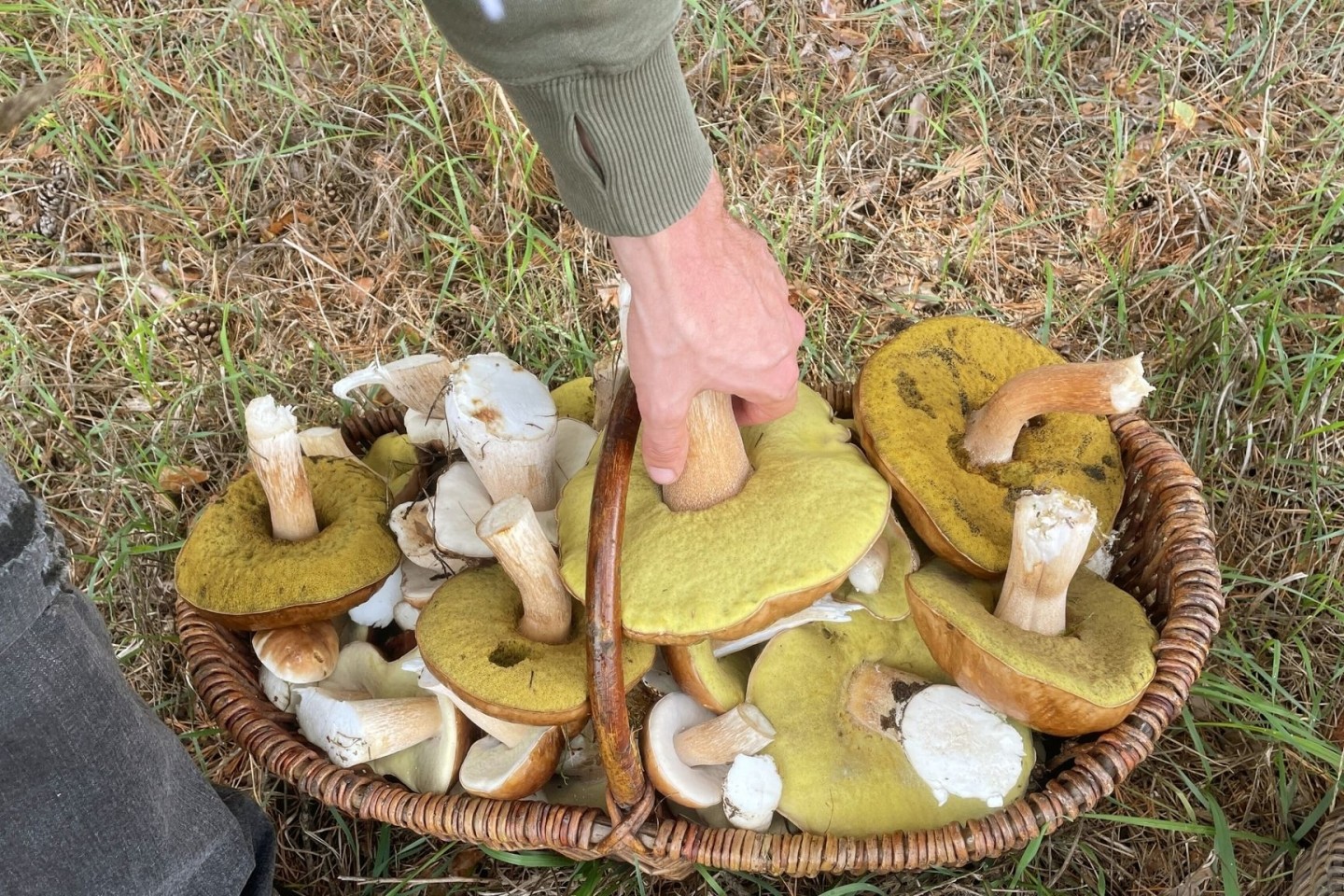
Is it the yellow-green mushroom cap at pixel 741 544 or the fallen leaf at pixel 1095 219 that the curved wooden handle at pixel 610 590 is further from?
the fallen leaf at pixel 1095 219

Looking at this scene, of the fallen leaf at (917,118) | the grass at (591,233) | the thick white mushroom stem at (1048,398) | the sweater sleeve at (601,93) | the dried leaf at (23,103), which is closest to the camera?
the dried leaf at (23,103)

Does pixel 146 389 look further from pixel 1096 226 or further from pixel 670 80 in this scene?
pixel 1096 226

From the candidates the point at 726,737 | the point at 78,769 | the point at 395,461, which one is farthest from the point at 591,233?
the point at 78,769

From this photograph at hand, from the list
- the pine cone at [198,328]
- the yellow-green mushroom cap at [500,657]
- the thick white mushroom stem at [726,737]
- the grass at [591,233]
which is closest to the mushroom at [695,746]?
the thick white mushroom stem at [726,737]

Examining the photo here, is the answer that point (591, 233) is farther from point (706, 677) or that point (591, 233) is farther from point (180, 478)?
point (706, 677)

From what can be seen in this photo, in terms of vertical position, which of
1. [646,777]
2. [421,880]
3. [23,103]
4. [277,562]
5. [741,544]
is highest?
[23,103]
